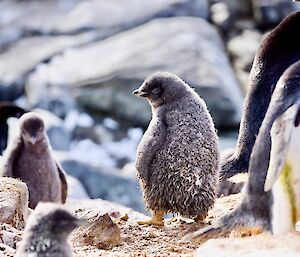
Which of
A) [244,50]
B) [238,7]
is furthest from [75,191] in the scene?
[238,7]

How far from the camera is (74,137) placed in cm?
1537

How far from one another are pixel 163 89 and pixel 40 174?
144 centimetres

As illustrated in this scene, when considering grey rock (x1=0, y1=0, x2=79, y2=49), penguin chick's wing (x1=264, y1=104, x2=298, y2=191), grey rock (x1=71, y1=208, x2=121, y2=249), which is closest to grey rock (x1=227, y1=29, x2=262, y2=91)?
grey rock (x1=0, y1=0, x2=79, y2=49)

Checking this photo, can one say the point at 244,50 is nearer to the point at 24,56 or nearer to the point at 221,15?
the point at 221,15

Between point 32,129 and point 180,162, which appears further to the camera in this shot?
point 32,129

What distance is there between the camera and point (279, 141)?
12.2 feet

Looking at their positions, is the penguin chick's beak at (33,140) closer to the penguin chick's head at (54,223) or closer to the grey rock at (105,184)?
the penguin chick's head at (54,223)

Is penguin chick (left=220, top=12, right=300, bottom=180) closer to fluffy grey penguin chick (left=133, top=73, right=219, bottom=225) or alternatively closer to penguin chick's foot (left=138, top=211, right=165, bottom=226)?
fluffy grey penguin chick (left=133, top=73, right=219, bottom=225)

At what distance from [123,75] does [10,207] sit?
1095 centimetres

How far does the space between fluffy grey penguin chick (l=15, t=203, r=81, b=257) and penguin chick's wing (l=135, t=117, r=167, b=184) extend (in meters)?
1.76

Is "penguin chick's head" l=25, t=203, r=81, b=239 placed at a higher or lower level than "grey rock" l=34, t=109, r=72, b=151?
higher

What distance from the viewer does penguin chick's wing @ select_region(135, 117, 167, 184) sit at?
16.1 ft

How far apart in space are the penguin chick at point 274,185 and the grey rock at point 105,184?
20.9ft

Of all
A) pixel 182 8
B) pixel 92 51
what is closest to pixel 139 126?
pixel 92 51
